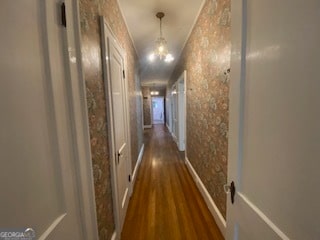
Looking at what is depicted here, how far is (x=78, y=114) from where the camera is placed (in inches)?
33.7

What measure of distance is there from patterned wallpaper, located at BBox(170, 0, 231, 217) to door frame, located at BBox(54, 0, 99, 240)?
1212 mm

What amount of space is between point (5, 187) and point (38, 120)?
0.23 m

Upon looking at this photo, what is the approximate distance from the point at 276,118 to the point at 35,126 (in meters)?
0.86

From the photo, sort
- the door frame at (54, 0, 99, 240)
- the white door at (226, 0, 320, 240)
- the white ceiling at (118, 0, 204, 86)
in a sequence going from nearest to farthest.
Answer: the white door at (226, 0, 320, 240) → the door frame at (54, 0, 99, 240) → the white ceiling at (118, 0, 204, 86)

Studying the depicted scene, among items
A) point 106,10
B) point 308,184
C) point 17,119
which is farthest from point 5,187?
point 106,10

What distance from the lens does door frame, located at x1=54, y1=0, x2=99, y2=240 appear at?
804 millimetres

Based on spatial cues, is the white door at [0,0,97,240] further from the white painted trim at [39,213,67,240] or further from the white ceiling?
the white ceiling

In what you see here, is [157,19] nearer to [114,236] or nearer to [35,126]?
[35,126]

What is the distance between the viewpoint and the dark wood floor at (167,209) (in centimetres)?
179

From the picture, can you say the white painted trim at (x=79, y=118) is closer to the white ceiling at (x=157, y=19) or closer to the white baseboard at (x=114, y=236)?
the white baseboard at (x=114, y=236)

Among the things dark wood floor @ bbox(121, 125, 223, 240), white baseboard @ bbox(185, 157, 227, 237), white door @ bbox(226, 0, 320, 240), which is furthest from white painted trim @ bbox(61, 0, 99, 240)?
white baseboard @ bbox(185, 157, 227, 237)

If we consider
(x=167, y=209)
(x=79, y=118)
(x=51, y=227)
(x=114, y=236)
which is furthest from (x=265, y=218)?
(x=167, y=209)

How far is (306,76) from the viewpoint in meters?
0.48

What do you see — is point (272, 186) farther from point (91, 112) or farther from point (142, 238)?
point (142, 238)
